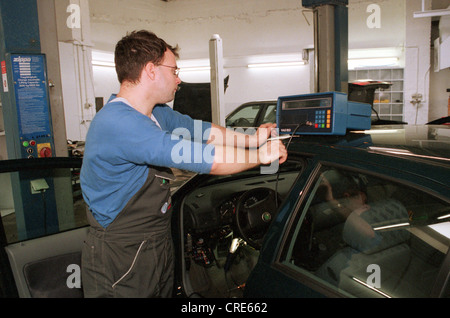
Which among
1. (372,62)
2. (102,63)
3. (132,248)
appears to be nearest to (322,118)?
(132,248)

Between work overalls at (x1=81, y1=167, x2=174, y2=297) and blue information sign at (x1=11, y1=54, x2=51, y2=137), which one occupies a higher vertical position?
blue information sign at (x1=11, y1=54, x2=51, y2=137)

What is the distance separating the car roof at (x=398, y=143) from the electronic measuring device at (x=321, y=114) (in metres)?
0.04

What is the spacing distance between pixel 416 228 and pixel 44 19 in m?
3.07

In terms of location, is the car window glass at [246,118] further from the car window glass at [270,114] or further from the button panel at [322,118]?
the button panel at [322,118]

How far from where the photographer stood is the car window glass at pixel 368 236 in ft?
3.72

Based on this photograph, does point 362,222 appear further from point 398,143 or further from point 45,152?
point 45,152

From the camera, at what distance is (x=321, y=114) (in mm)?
1669

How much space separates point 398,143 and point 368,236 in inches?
15.3

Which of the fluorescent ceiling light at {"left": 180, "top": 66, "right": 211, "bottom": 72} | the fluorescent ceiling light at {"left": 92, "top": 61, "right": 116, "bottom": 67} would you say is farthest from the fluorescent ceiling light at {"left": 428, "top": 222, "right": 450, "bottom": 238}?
the fluorescent ceiling light at {"left": 180, "top": 66, "right": 211, "bottom": 72}

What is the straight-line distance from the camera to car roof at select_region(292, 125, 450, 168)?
1.23 metres

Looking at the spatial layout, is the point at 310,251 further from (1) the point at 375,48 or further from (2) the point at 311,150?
(1) the point at 375,48

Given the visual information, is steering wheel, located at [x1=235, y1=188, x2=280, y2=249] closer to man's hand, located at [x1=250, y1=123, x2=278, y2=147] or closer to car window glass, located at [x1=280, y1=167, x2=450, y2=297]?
man's hand, located at [x1=250, y1=123, x2=278, y2=147]

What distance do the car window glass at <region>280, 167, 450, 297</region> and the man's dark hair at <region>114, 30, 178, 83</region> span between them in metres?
0.84

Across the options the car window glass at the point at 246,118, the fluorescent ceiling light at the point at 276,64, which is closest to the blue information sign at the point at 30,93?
the car window glass at the point at 246,118
